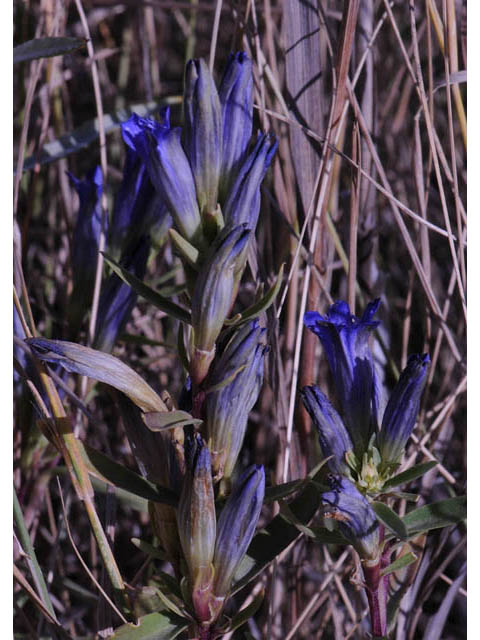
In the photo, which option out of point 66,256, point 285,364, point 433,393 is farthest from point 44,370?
point 433,393

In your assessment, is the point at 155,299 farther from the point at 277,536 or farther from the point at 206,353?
the point at 277,536

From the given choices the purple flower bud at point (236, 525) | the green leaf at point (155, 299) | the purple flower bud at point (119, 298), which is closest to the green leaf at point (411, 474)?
the purple flower bud at point (236, 525)

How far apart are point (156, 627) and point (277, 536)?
128mm

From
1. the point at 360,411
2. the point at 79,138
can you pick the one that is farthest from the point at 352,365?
the point at 79,138

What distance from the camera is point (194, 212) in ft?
2.00

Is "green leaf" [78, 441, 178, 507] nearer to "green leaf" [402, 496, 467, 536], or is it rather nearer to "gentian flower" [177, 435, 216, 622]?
"gentian flower" [177, 435, 216, 622]

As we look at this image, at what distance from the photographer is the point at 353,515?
587mm

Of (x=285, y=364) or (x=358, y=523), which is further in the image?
(x=285, y=364)

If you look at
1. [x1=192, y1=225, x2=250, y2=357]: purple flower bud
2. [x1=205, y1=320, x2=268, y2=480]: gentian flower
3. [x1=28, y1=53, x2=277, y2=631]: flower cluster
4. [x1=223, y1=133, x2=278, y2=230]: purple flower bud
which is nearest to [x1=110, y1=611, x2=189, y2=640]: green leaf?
[x1=28, y1=53, x2=277, y2=631]: flower cluster

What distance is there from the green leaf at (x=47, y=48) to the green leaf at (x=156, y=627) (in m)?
0.52

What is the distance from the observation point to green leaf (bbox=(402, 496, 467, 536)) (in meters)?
0.64

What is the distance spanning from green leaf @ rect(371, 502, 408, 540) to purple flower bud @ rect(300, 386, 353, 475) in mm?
49
